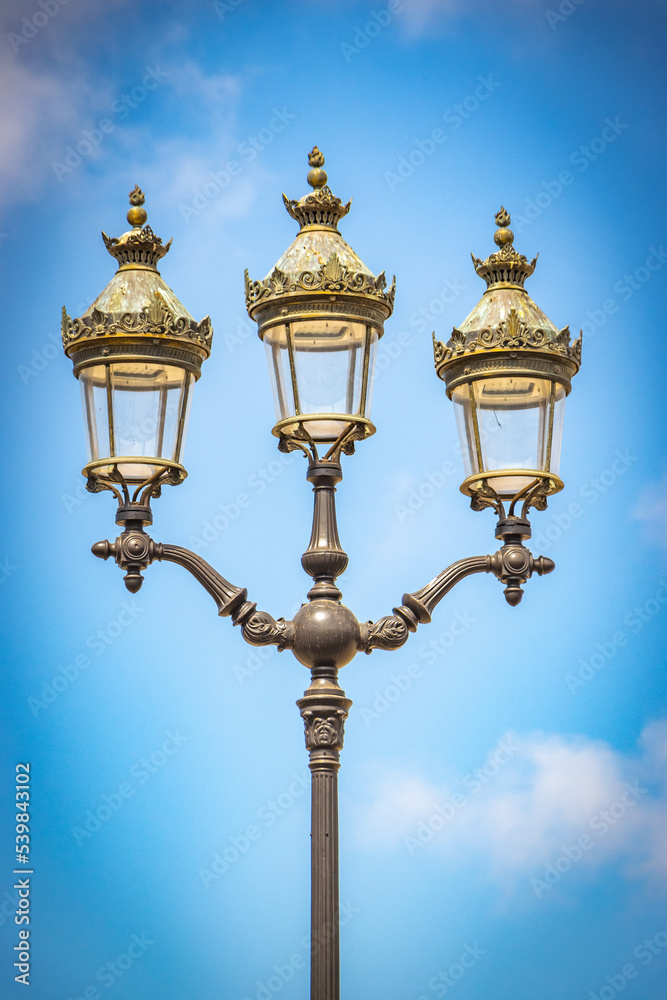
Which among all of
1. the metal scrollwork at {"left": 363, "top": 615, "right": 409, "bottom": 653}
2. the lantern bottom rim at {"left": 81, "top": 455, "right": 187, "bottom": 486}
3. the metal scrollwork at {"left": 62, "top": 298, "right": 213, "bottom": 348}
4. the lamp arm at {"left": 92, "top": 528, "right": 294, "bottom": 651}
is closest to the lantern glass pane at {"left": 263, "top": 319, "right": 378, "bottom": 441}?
the metal scrollwork at {"left": 62, "top": 298, "right": 213, "bottom": 348}

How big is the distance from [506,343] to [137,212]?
72.7 inches

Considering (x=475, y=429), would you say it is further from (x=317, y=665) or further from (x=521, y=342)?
(x=317, y=665)

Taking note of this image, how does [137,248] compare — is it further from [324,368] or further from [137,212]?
[324,368]

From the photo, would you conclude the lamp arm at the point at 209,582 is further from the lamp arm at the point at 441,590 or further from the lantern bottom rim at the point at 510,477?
the lantern bottom rim at the point at 510,477

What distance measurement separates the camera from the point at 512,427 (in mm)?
7195

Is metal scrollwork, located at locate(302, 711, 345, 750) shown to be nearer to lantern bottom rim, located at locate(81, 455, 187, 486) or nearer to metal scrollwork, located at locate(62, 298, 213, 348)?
lantern bottom rim, located at locate(81, 455, 187, 486)

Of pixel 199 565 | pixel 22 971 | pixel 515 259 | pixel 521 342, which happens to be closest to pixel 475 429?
pixel 521 342

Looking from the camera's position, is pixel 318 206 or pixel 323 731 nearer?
pixel 323 731

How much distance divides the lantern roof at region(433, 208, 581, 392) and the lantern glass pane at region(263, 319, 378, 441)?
1.75ft

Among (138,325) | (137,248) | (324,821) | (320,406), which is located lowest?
(324,821)

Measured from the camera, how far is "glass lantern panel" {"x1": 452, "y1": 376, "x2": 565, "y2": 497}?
7.17 metres

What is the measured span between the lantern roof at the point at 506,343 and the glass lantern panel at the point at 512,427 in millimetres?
72

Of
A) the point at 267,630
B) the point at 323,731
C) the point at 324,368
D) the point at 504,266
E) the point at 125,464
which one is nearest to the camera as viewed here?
the point at 323,731

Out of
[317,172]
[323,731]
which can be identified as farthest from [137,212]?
[323,731]
